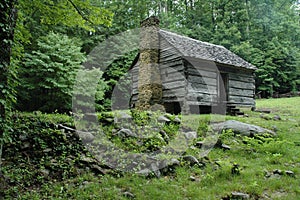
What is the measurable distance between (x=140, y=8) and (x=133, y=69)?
13133mm

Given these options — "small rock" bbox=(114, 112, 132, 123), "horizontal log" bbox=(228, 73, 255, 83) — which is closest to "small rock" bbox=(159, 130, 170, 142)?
"small rock" bbox=(114, 112, 132, 123)

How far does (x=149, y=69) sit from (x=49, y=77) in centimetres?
A: 507

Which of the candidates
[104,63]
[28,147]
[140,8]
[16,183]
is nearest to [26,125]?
[28,147]

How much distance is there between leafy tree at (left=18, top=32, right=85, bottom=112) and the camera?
12.2 m

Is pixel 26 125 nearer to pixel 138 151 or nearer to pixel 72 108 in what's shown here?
pixel 138 151

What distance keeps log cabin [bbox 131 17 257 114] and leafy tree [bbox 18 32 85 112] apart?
147 inches

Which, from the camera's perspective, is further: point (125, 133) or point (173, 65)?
point (173, 65)

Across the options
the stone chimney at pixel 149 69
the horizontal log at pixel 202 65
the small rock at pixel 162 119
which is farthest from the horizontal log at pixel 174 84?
the small rock at pixel 162 119

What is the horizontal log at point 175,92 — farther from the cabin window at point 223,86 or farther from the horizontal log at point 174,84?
the cabin window at point 223,86

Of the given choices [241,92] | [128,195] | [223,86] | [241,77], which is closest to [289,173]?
[128,195]

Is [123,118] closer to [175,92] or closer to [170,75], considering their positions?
[175,92]

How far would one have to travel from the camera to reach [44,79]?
12.4 meters

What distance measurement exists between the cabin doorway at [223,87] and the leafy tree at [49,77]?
7721 mm

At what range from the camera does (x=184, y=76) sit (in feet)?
40.7
